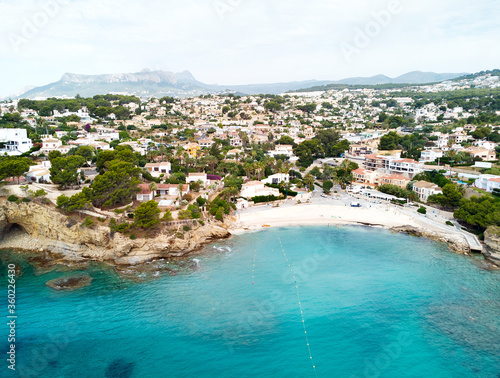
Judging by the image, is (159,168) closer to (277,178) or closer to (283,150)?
(277,178)

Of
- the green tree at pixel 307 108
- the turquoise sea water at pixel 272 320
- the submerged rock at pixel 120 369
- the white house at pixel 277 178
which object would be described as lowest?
the submerged rock at pixel 120 369

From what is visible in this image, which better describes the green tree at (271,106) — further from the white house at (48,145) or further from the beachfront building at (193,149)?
the white house at (48,145)

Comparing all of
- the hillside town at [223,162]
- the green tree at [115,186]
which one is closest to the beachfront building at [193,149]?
the hillside town at [223,162]

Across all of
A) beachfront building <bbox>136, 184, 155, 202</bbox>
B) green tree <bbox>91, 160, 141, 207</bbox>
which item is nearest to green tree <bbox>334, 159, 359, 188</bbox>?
beachfront building <bbox>136, 184, 155, 202</bbox>

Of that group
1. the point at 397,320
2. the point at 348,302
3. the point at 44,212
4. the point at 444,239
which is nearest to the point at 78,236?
the point at 44,212

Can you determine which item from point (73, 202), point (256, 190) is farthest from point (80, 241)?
point (256, 190)

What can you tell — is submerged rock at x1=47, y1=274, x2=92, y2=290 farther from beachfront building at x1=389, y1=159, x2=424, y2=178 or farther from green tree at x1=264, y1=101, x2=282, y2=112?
green tree at x1=264, y1=101, x2=282, y2=112
